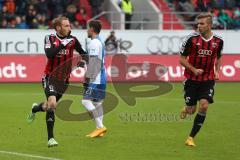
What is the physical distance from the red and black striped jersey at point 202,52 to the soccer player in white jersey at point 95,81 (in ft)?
5.62

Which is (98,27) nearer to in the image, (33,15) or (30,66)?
(30,66)

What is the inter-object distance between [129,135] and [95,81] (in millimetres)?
1276

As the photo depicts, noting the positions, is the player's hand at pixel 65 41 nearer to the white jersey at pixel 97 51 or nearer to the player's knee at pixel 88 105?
the white jersey at pixel 97 51

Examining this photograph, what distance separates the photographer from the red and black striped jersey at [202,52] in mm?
12352

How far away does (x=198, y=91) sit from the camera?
12.6 meters

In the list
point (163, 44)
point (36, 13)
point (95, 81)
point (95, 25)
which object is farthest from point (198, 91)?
point (163, 44)

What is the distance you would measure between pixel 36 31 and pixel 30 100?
10875 millimetres

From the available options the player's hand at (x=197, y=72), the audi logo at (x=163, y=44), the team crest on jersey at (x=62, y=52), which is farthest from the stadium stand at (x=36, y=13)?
the player's hand at (x=197, y=72)

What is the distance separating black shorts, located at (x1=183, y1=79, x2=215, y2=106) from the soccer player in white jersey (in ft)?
5.62

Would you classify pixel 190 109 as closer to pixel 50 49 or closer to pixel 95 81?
pixel 95 81

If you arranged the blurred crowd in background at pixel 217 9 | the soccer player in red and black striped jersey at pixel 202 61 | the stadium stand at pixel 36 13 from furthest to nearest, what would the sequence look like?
the blurred crowd in background at pixel 217 9, the stadium stand at pixel 36 13, the soccer player in red and black striped jersey at pixel 202 61

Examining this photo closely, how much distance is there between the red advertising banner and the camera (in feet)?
84.5

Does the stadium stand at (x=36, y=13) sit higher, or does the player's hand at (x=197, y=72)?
the stadium stand at (x=36, y=13)

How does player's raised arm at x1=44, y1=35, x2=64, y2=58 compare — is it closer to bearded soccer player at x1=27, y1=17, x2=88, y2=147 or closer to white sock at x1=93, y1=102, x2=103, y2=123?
bearded soccer player at x1=27, y1=17, x2=88, y2=147
